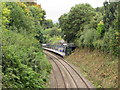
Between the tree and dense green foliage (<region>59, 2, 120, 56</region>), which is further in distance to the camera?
the tree

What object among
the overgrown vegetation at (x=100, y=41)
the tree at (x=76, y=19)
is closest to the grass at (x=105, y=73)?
the overgrown vegetation at (x=100, y=41)

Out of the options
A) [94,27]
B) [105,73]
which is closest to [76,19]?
[94,27]

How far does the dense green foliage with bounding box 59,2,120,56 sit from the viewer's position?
13713 millimetres

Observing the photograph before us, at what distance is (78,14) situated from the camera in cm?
2531

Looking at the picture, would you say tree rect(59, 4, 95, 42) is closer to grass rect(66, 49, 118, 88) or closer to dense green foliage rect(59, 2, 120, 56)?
dense green foliage rect(59, 2, 120, 56)

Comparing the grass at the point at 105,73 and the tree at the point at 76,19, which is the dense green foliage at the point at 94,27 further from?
the grass at the point at 105,73

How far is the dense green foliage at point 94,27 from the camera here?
13.7m

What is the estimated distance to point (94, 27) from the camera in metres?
21.2

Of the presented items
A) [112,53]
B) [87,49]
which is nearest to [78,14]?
[87,49]

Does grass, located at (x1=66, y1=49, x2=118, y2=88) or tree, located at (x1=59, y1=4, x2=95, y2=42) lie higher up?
tree, located at (x1=59, y1=4, x2=95, y2=42)

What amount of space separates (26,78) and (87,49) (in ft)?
43.9

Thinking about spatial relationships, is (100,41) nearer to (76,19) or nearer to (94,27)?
(94,27)

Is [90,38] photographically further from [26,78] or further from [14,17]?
[26,78]

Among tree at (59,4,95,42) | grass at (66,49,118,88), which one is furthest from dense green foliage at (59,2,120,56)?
grass at (66,49,118,88)
